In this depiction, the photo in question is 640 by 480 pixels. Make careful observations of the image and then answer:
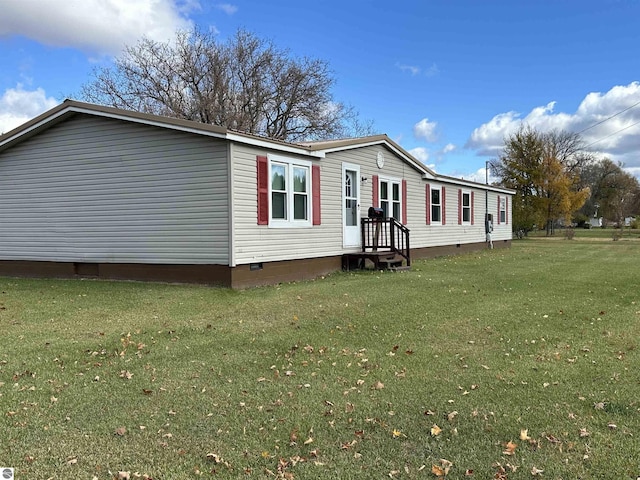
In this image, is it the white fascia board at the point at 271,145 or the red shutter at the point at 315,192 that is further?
the red shutter at the point at 315,192

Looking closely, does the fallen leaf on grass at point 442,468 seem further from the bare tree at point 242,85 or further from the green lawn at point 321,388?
the bare tree at point 242,85

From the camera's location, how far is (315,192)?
1159 cm

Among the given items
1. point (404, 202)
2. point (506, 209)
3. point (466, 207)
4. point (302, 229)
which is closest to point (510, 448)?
point (302, 229)

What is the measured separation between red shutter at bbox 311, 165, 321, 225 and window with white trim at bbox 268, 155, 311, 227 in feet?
0.43

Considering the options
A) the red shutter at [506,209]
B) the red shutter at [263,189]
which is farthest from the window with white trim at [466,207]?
the red shutter at [263,189]

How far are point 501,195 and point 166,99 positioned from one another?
20692 mm

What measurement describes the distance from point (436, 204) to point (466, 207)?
3308 mm

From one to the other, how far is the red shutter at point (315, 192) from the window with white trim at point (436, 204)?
23.5 ft

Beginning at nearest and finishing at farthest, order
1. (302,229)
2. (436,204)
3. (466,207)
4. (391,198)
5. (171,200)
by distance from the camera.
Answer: (171,200)
(302,229)
(391,198)
(436,204)
(466,207)

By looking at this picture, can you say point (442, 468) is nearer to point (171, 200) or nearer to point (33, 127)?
point (171, 200)

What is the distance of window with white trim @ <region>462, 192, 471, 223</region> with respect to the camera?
20.3 meters

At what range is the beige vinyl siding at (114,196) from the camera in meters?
9.81

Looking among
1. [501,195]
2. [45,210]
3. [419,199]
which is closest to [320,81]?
[501,195]

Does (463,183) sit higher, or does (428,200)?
(463,183)
